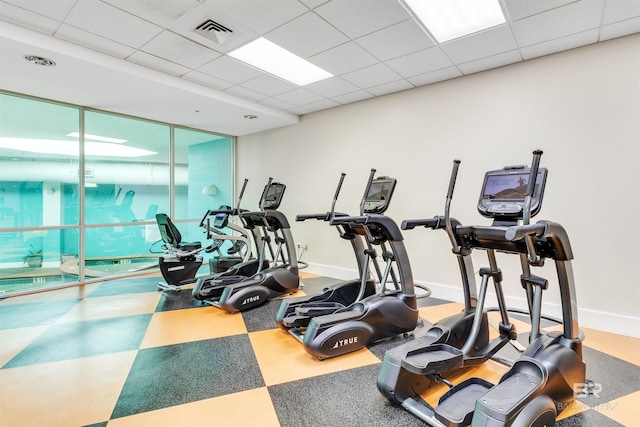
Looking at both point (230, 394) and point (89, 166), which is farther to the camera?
point (89, 166)

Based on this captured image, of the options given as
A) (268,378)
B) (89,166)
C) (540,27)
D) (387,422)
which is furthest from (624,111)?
(89,166)

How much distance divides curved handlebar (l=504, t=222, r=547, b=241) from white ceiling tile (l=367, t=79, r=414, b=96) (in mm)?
3217

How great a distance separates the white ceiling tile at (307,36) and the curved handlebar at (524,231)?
250 centimetres

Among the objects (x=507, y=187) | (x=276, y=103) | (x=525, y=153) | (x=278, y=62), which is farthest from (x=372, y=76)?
(x=507, y=187)

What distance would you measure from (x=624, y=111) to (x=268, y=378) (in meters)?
4.21

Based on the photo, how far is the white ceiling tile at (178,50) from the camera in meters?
3.31

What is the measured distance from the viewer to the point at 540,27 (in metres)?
3.05

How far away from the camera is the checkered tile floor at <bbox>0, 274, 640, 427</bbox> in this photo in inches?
77.6

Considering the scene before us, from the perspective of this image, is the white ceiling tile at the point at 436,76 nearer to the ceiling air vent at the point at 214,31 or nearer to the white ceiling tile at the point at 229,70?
the white ceiling tile at the point at 229,70

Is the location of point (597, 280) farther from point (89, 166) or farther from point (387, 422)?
point (89, 166)

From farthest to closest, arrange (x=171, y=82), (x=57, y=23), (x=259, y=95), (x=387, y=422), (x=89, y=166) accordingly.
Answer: (x=89, y=166)
(x=259, y=95)
(x=171, y=82)
(x=57, y=23)
(x=387, y=422)

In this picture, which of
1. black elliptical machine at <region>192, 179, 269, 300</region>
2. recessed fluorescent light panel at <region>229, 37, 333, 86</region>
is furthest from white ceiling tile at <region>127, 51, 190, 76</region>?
black elliptical machine at <region>192, 179, 269, 300</region>

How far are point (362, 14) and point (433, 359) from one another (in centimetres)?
289

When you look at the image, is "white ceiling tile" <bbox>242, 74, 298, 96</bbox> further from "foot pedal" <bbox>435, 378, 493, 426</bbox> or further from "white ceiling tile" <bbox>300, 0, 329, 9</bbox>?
"foot pedal" <bbox>435, 378, 493, 426</bbox>
